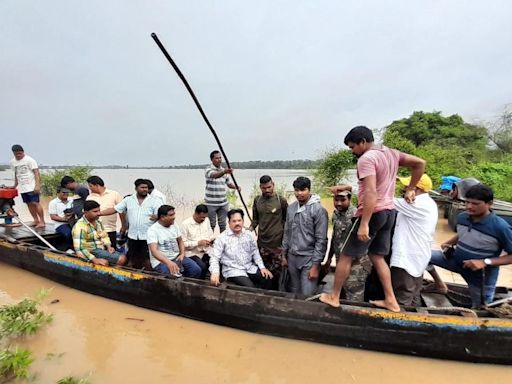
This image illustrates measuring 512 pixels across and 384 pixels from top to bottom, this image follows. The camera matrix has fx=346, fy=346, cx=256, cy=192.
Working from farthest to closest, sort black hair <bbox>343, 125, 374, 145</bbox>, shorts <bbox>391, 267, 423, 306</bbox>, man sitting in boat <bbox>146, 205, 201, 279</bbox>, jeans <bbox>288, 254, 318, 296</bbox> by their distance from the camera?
man sitting in boat <bbox>146, 205, 201, 279</bbox> < jeans <bbox>288, 254, 318, 296</bbox> < shorts <bbox>391, 267, 423, 306</bbox> < black hair <bbox>343, 125, 374, 145</bbox>

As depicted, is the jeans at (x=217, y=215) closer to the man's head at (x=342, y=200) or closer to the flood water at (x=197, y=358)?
the flood water at (x=197, y=358)

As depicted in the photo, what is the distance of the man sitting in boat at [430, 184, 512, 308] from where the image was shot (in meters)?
2.95

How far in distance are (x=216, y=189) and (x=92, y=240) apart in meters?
2.07

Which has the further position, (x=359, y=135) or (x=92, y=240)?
(x=92, y=240)

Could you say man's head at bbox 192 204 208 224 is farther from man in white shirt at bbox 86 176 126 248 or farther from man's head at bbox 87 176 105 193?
man's head at bbox 87 176 105 193

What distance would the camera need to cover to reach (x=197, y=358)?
10.6 feet

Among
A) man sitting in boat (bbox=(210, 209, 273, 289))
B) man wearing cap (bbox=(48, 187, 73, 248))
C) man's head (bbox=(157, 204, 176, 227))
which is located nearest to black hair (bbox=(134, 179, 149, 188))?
man's head (bbox=(157, 204, 176, 227))

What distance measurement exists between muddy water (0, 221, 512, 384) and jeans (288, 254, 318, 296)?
580mm

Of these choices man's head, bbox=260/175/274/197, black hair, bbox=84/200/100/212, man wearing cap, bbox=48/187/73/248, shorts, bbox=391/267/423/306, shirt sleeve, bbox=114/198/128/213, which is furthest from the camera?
man wearing cap, bbox=48/187/73/248

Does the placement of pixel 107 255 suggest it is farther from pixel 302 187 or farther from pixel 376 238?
pixel 376 238

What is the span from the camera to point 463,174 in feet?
42.0

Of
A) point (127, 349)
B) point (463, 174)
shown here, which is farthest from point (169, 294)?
point (463, 174)

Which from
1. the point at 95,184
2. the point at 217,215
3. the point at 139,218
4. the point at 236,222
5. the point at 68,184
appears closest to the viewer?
the point at 236,222

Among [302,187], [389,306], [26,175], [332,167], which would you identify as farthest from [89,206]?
[332,167]
